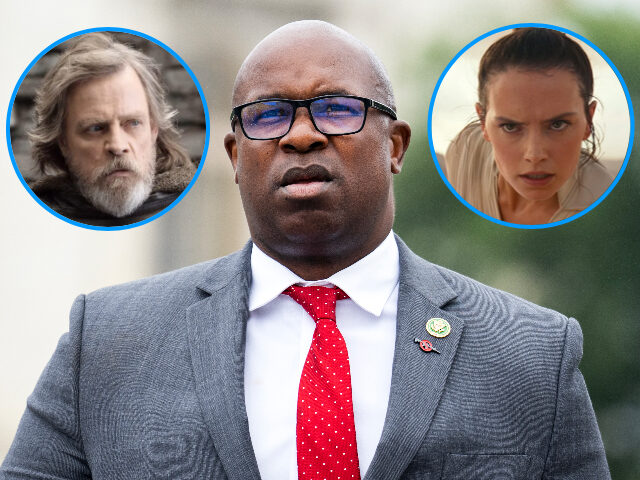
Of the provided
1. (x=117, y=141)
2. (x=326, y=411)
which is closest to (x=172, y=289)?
(x=326, y=411)

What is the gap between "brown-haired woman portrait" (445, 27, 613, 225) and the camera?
4.38 meters

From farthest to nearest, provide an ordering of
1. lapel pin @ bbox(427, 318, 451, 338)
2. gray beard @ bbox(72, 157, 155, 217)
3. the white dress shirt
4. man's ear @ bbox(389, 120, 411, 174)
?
gray beard @ bbox(72, 157, 155, 217), man's ear @ bbox(389, 120, 411, 174), lapel pin @ bbox(427, 318, 451, 338), the white dress shirt

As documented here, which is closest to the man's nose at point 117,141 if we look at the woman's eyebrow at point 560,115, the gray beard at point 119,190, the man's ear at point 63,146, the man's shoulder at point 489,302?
the gray beard at point 119,190

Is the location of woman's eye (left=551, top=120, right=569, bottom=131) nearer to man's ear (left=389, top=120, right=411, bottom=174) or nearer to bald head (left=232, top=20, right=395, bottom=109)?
man's ear (left=389, top=120, right=411, bottom=174)

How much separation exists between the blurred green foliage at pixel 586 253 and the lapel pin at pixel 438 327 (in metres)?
4.07

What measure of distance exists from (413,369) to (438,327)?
18 centimetres

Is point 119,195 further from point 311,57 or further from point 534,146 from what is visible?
point 534,146

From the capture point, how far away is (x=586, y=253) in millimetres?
7719

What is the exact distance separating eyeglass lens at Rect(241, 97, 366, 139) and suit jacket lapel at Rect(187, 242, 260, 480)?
18.3 inches

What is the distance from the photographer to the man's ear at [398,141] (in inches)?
120

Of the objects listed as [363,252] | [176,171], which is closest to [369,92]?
[363,252]

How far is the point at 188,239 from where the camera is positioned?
6145 millimetres

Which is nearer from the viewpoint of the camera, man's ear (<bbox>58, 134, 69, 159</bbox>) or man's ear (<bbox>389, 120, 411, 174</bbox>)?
man's ear (<bbox>389, 120, 411, 174</bbox>)

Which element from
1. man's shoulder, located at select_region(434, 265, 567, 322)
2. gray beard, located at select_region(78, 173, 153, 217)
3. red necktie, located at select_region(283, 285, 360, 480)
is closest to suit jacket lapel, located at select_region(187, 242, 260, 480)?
red necktie, located at select_region(283, 285, 360, 480)
